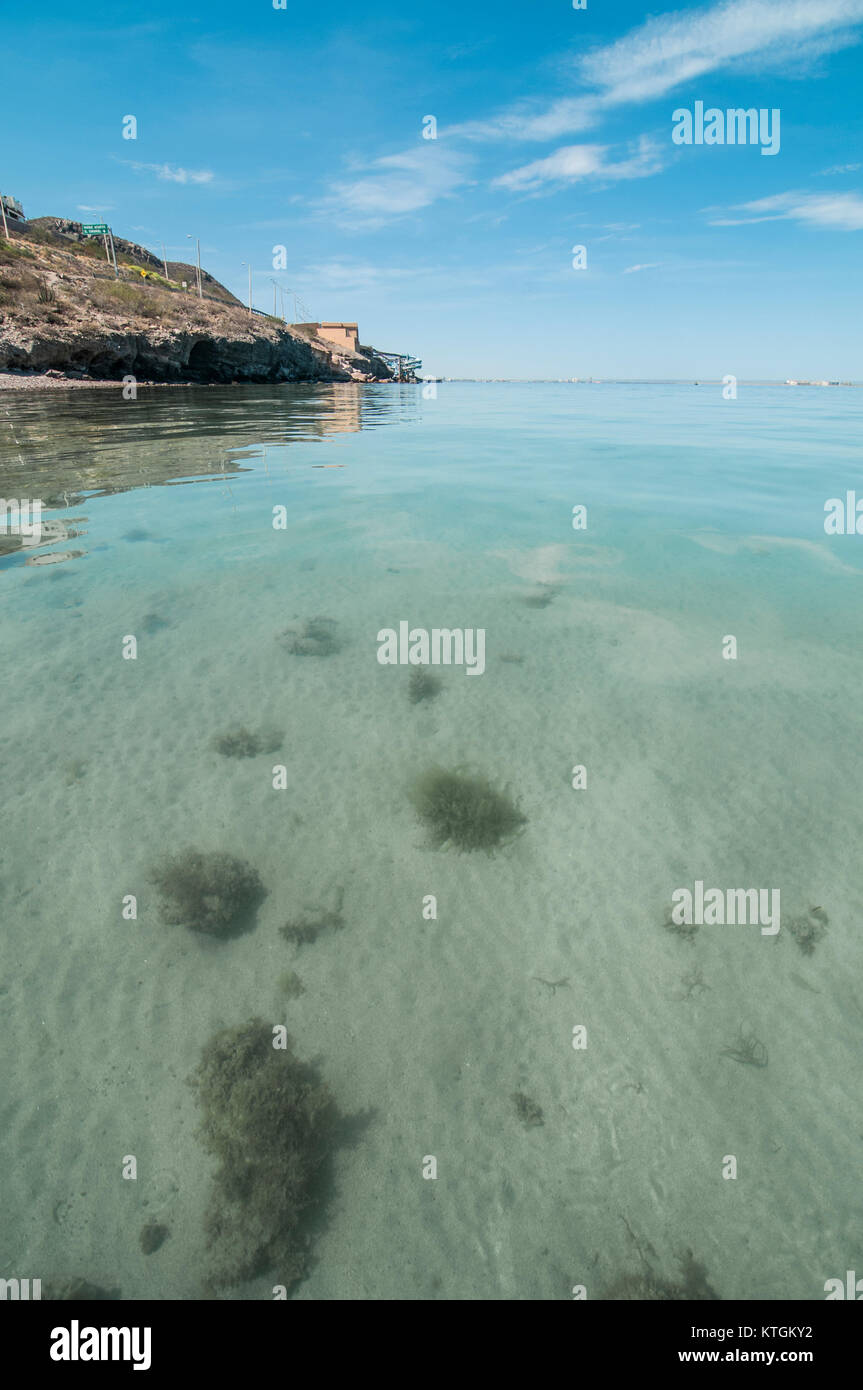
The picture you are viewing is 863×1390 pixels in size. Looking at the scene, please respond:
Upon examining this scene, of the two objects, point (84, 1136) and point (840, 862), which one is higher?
point (840, 862)

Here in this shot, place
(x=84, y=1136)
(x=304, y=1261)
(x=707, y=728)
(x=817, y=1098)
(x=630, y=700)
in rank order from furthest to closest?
(x=630, y=700)
(x=707, y=728)
(x=817, y=1098)
(x=84, y=1136)
(x=304, y=1261)

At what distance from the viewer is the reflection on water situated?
16359 mm

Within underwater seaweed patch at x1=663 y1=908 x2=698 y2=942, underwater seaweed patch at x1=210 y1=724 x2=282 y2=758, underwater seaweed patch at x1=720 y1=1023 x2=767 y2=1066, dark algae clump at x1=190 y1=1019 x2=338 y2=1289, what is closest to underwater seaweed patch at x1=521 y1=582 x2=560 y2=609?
underwater seaweed patch at x1=210 y1=724 x2=282 y2=758

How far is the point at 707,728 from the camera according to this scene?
283 inches

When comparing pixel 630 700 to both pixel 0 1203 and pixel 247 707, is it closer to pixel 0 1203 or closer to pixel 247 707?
pixel 247 707

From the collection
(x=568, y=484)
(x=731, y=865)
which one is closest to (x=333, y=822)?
(x=731, y=865)

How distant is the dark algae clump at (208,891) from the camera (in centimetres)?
480

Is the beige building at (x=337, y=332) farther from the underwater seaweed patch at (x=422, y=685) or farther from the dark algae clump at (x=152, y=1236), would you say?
the dark algae clump at (x=152, y=1236)

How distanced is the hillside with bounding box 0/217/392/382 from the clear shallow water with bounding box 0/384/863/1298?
5675cm

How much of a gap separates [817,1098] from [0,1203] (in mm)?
4995
